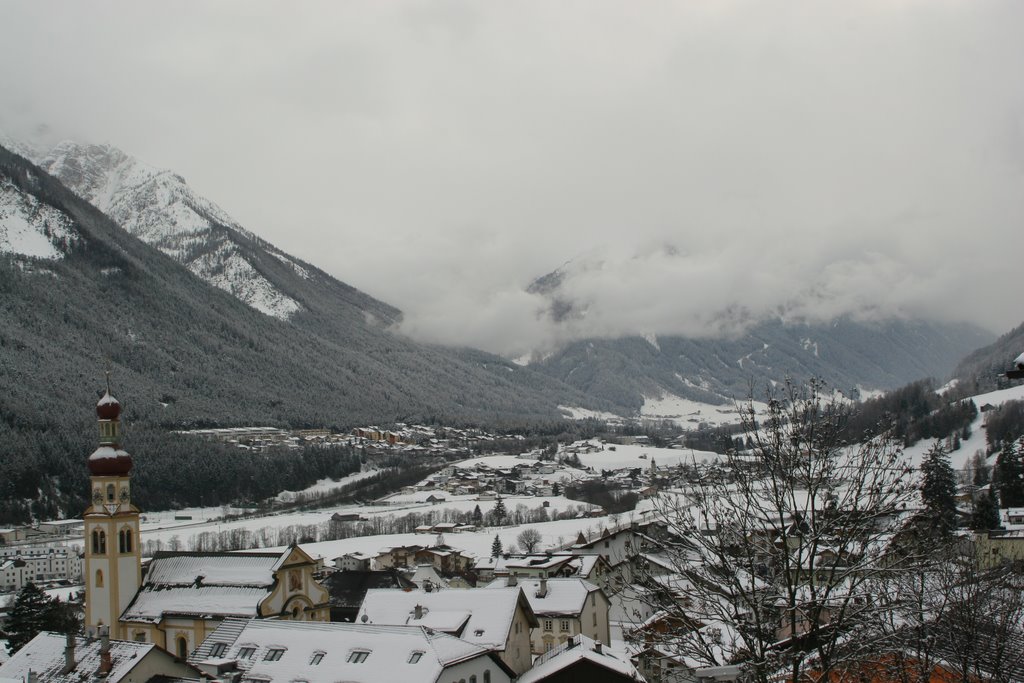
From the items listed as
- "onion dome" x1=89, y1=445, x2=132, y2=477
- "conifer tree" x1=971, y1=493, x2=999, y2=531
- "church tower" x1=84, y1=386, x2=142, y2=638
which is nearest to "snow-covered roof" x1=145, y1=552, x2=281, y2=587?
"church tower" x1=84, y1=386, x2=142, y2=638

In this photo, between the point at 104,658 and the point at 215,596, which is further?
the point at 215,596

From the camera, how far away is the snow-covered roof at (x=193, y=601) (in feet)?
162

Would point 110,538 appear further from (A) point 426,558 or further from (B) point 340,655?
(A) point 426,558

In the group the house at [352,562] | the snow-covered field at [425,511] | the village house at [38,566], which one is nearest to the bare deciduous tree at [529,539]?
the snow-covered field at [425,511]

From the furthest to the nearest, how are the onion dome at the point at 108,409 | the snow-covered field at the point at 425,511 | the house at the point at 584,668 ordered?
the snow-covered field at the point at 425,511, the onion dome at the point at 108,409, the house at the point at 584,668

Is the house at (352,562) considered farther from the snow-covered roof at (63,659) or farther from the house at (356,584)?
the snow-covered roof at (63,659)

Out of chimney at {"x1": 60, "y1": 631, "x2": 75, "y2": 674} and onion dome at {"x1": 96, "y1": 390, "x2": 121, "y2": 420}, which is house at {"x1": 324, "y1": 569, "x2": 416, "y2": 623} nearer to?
onion dome at {"x1": 96, "y1": 390, "x2": 121, "y2": 420}

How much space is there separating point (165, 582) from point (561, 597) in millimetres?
21413

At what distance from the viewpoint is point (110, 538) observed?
5372 centimetres

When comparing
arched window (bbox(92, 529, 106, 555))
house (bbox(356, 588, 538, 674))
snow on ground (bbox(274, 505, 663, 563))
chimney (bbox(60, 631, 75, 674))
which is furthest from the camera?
snow on ground (bbox(274, 505, 663, 563))

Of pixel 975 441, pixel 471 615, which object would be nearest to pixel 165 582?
pixel 471 615

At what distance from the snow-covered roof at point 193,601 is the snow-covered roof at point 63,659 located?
11.2m

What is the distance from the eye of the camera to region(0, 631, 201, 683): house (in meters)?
36.0

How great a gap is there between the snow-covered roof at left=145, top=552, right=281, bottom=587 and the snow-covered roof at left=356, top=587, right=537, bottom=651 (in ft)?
19.2
